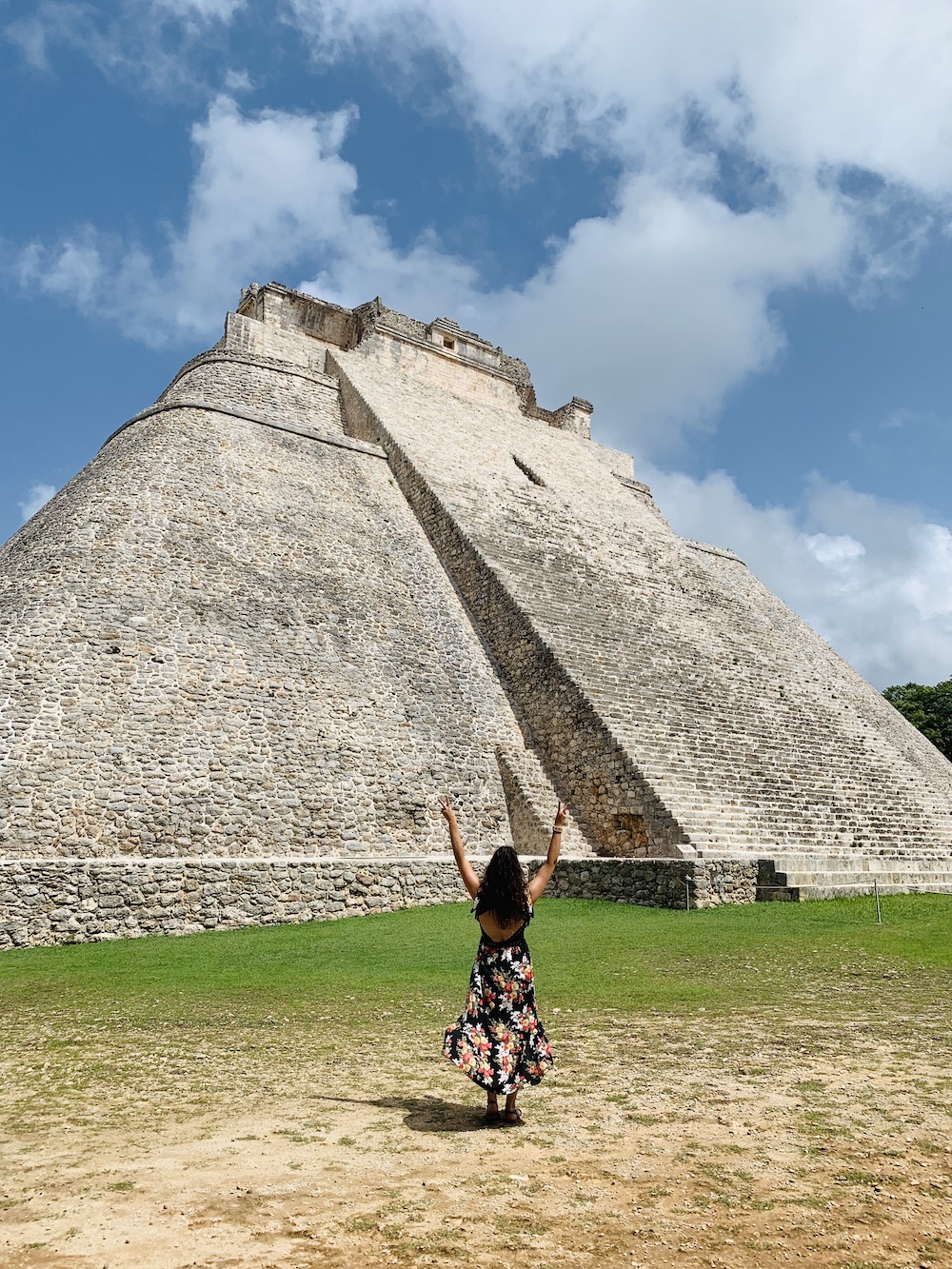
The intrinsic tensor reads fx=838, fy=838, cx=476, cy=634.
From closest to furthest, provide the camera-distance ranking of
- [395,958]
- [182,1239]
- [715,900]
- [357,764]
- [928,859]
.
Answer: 1. [182,1239]
2. [395,958]
3. [715,900]
4. [357,764]
5. [928,859]

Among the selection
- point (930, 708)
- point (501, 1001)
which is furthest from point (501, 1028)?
point (930, 708)

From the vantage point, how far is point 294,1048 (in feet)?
13.5

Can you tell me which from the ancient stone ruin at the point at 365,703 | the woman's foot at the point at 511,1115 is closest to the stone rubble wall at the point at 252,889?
the ancient stone ruin at the point at 365,703

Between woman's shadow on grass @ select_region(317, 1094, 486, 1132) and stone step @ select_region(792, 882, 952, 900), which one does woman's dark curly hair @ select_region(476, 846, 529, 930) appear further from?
stone step @ select_region(792, 882, 952, 900)

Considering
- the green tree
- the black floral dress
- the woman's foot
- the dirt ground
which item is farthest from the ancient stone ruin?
the green tree

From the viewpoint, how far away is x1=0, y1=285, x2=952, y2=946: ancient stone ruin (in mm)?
8812

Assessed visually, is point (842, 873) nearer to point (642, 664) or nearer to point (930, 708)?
point (642, 664)

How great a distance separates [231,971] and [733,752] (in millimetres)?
8100

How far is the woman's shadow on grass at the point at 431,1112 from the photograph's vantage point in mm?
2955

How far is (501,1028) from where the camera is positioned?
3.16 metres

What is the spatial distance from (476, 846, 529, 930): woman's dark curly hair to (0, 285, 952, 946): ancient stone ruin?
19.0 feet

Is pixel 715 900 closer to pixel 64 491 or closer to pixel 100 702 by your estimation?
pixel 100 702

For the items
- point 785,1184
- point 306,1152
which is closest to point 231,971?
point 306,1152

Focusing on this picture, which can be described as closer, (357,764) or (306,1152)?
(306,1152)
